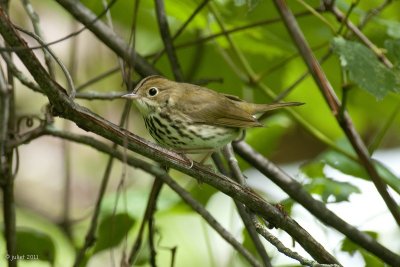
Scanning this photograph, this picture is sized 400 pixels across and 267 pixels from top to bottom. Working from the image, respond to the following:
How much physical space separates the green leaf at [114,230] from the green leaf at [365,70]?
1.20m

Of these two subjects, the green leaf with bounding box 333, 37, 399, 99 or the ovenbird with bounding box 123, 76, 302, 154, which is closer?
the green leaf with bounding box 333, 37, 399, 99

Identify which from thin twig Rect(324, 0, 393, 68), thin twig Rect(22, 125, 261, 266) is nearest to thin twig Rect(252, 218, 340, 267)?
thin twig Rect(22, 125, 261, 266)

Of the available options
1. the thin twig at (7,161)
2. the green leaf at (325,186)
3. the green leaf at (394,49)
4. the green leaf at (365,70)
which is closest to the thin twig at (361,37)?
the green leaf at (394,49)

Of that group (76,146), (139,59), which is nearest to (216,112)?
(139,59)

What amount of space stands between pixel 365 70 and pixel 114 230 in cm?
126

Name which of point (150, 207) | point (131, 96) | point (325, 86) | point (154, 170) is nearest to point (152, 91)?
point (131, 96)

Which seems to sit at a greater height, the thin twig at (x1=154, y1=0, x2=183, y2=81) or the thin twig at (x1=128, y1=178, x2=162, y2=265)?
the thin twig at (x1=154, y1=0, x2=183, y2=81)

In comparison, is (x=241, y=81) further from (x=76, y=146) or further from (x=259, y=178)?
(x=76, y=146)

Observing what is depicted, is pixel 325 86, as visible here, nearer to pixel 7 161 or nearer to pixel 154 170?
pixel 154 170

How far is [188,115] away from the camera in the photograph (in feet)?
11.0

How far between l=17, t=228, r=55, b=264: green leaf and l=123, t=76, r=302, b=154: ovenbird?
0.65 meters

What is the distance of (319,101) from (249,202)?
6.46 ft

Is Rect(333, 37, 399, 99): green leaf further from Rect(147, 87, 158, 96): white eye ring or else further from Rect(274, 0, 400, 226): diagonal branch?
Rect(147, 87, 158, 96): white eye ring

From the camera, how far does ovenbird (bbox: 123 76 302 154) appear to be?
3.28 meters
